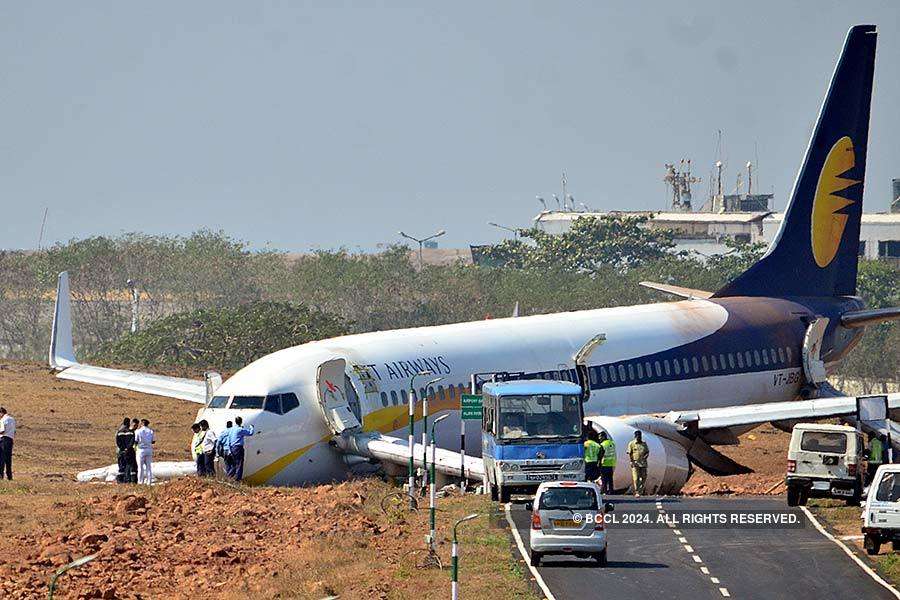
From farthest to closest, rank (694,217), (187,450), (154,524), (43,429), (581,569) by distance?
1. (694,217)
2. (43,429)
3. (187,450)
4. (154,524)
5. (581,569)

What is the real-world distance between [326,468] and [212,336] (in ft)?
152

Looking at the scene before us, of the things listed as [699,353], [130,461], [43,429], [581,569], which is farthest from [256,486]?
[43,429]

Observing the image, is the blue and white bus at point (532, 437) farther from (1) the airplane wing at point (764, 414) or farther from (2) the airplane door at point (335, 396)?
(1) the airplane wing at point (764, 414)

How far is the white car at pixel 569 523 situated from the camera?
95.0ft

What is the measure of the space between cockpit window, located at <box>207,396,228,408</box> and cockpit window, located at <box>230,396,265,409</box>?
36cm

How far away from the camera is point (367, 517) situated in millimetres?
34469

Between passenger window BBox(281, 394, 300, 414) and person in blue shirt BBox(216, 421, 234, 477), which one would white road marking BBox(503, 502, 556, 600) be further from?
person in blue shirt BBox(216, 421, 234, 477)

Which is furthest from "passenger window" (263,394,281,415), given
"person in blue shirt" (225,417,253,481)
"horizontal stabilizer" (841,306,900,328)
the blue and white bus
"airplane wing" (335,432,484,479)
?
"horizontal stabilizer" (841,306,900,328)

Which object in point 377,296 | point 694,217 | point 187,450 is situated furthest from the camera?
point 694,217

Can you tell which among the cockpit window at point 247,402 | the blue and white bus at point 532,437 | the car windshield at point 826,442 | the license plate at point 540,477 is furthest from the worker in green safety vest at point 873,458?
the cockpit window at point 247,402

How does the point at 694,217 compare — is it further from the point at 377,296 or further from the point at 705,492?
the point at 705,492

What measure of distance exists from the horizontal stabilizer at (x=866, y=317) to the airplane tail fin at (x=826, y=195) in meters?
1.52

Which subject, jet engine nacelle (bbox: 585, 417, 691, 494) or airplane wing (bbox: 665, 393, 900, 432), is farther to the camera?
→ airplane wing (bbox: 665, 393, 900, 432)

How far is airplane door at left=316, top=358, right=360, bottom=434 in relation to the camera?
3941 centimetres
